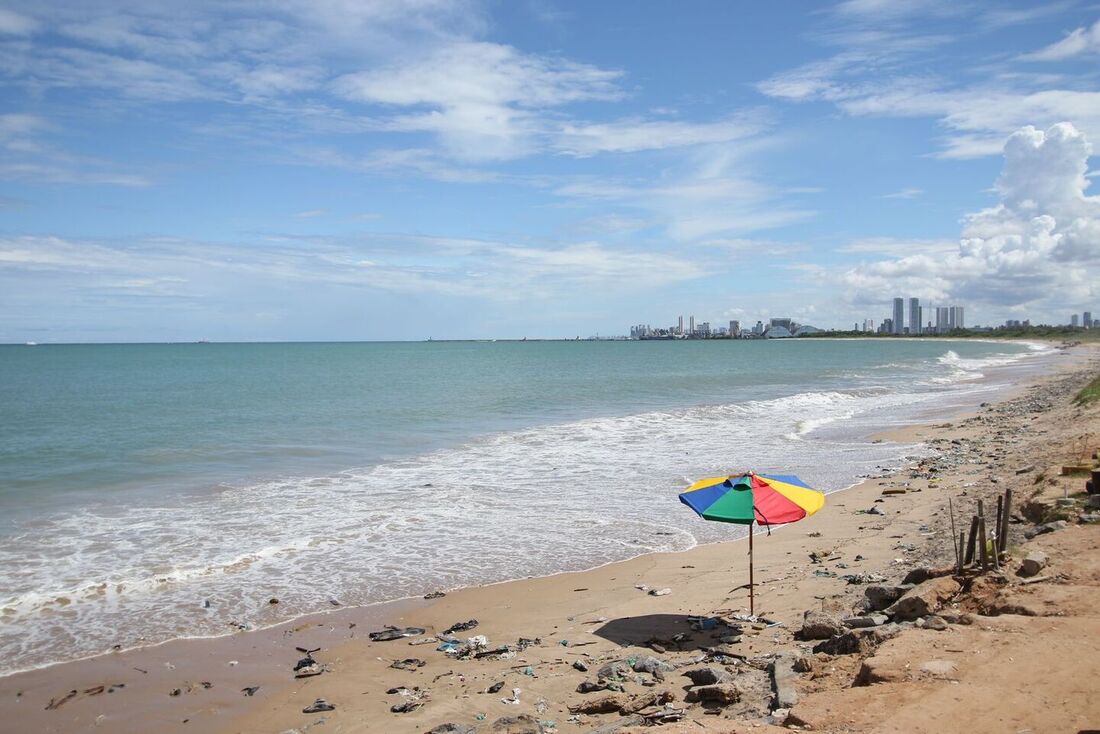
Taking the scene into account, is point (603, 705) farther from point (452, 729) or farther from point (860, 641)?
point (860, 641)

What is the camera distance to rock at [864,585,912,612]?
26.0ft

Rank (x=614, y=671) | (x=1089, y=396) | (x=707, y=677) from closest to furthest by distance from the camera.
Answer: (x=707, y=677) < (x=614, y=671) < (x=1089, y=396)

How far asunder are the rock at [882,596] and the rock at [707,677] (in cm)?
223

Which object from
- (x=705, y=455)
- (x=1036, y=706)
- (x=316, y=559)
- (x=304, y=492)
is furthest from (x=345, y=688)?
(x=705, y=455)

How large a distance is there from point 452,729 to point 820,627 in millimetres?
3777

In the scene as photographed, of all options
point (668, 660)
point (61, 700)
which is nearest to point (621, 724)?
point (668, 660)

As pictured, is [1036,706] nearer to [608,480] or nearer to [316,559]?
[316,559]

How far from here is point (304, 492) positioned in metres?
16.9

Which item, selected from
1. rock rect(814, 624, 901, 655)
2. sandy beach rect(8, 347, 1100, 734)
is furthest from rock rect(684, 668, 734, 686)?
rock rect(814, 624, 901, 655)

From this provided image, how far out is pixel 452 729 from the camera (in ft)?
20.6

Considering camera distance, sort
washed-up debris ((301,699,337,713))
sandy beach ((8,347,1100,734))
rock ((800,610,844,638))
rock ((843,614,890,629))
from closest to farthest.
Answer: sandy beach ((8,347,1100,734)), washed-up debris ((301,699,337,713)), rock ((843,614,890,629)), rock ((800,610,844,638))

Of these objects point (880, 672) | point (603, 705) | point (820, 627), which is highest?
point (880, 672)

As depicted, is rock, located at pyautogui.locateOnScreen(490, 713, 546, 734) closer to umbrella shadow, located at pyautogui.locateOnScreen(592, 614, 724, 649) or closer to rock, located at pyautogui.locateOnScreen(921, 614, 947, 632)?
umbrella shadow, located at pyautogui.locateOnScreen(592, 614, 724, 649)

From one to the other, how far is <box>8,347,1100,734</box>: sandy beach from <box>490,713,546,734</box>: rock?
0.02 m
